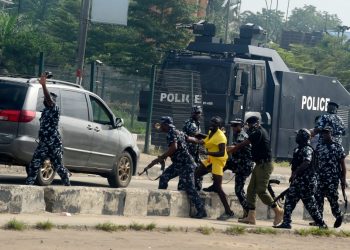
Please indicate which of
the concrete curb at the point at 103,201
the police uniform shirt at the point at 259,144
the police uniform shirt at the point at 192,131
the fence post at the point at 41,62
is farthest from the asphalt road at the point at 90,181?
the fence post at the point at 41,62

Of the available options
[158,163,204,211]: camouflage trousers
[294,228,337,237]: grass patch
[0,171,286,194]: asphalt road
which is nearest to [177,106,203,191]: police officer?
[158,163,204,211]: camouflage trousers

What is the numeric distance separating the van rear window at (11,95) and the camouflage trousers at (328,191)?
4.65 metres

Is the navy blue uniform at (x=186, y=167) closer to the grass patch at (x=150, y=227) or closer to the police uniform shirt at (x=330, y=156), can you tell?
the police uniform shirt at (x=330, y=156)

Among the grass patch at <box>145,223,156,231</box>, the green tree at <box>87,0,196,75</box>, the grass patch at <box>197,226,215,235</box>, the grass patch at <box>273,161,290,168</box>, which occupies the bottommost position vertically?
the grass patch at <box>273,161,290,168</box>

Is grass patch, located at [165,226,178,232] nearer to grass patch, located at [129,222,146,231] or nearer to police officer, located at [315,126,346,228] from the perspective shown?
grass patch, located at [129,222,146,231]

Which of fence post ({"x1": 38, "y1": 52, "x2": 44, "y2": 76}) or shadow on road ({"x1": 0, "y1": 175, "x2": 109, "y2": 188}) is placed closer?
shadow on road ({"x1": 0, "y1": 175, "x2": 109, "y2": 188})

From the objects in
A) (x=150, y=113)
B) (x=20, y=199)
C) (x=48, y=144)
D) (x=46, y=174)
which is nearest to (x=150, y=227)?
(x=20, y=199)

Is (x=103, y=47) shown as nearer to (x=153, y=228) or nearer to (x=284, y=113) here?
(x=284, y=113)

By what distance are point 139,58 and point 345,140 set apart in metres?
17.5

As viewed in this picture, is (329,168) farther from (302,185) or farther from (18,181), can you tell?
(18,181)

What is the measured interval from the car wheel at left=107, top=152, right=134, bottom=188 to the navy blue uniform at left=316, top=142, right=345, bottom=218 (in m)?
3.72

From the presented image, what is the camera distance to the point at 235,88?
27.0 meters

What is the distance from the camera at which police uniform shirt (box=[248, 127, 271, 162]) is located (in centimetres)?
1543

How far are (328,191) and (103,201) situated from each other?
3.68 metres
